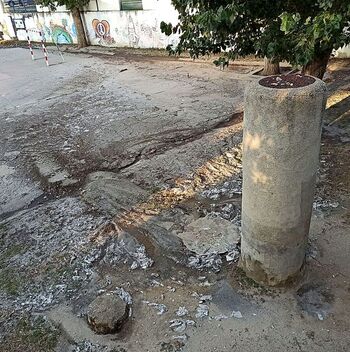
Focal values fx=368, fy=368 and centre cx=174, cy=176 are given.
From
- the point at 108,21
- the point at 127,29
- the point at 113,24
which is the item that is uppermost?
the point at 108,21

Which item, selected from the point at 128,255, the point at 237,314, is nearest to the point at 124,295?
the point at 128,255

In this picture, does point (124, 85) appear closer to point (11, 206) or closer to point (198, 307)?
point (11, 206)

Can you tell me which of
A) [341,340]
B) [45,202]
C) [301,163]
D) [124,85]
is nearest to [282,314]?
[341,340]

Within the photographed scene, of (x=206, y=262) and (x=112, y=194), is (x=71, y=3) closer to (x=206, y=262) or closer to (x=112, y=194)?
(x=112, y=194)

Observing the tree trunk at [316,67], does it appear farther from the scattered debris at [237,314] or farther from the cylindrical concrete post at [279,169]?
the scattered debris at [237,314]

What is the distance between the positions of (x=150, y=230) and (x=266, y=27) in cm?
292

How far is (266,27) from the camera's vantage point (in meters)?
4.62

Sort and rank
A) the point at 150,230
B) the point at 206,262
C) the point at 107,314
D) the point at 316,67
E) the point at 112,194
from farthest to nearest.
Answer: the point at 316,67, the point at 112,194, the point at 150,230, the point at 206,262, the point at 107,314

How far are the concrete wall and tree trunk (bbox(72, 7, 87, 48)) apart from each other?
0.23 m

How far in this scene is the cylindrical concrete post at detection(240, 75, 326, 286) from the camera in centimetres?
276

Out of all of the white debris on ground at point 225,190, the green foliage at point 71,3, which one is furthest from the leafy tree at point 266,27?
the green foliage at point 71,3

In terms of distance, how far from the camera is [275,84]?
2908mm

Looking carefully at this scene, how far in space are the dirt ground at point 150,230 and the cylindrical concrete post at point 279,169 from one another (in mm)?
407

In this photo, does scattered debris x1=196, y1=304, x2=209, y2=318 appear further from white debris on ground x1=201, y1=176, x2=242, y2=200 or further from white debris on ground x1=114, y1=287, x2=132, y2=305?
white debris on ground x1=201, y1=176, x2=242, y2=200
